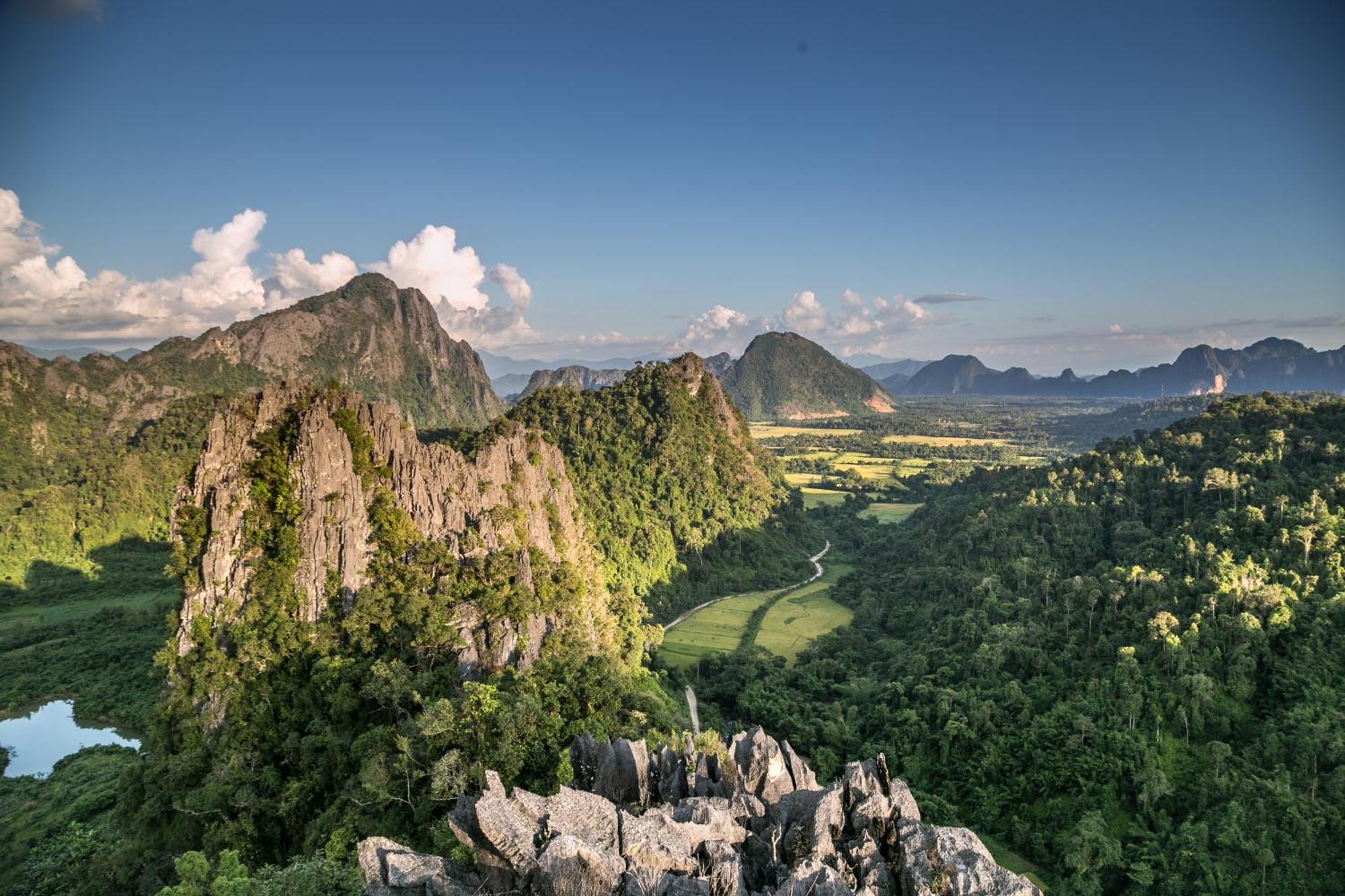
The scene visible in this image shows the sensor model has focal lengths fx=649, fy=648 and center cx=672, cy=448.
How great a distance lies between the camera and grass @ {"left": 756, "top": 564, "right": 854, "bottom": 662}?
189 feet

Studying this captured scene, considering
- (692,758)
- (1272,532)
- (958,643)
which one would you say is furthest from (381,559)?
(1272,532)

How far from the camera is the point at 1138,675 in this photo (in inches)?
1389

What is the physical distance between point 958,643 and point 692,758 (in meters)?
30.8

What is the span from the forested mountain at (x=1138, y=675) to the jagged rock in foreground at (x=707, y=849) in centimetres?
1625

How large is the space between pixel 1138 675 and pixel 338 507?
4608 centimetres

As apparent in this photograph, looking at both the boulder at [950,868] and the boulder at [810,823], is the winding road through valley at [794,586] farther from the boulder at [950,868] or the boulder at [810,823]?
the boulder at [950,868]

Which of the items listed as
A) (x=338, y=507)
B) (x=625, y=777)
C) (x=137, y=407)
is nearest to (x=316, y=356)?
(x=137, y=407)

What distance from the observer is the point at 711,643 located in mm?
59219

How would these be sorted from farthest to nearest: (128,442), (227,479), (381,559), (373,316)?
(373,316) → (128,442) → (381,559) → (227,479)

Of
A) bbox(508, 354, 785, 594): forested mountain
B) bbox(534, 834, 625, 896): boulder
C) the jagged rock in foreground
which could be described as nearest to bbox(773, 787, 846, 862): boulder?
the jagged rock in foreground

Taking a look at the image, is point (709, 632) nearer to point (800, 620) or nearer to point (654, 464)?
point (800, 620)

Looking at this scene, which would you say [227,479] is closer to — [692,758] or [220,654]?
[220,654]

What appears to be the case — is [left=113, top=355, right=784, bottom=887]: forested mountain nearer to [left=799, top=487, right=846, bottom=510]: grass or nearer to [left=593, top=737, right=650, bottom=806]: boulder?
[left=593, top=737, right=650, bottom=806]: boulder

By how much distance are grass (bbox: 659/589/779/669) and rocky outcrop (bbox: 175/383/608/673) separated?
11727 mm
